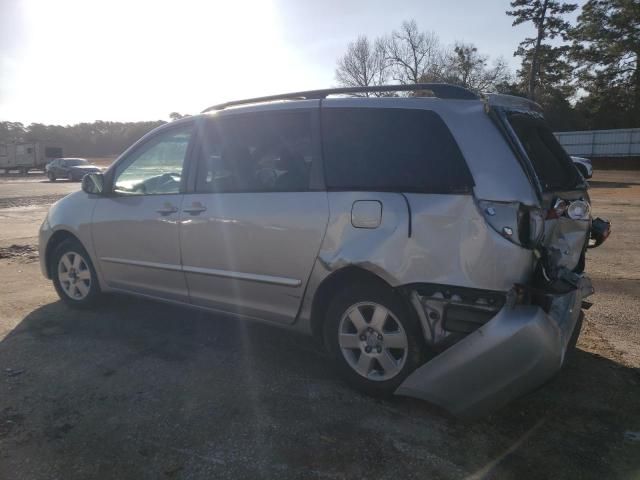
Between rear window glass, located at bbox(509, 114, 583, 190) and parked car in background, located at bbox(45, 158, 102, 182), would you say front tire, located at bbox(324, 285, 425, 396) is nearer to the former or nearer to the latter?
rear window glass, located at bbox(509, 114, 583, 190)

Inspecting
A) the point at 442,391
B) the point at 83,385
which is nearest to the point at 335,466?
the point at 442,391

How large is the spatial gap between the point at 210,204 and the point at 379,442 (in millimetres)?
2073

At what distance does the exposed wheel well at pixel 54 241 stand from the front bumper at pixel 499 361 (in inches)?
149

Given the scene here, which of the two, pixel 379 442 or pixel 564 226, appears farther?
pixel 564 226

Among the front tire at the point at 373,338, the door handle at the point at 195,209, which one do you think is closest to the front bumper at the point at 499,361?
the front tire at the point at 373,338

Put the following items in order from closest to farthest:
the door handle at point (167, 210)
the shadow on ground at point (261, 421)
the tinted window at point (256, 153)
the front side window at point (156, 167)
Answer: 1. the shadow on ground at point (261, 421)
2. the tinted window at point (256, 153)
3. the door handle at point (167, 210)
4. the front side window at point (156, 167)

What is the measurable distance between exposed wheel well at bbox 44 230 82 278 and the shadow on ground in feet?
3.88

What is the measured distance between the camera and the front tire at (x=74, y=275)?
4.98 meters

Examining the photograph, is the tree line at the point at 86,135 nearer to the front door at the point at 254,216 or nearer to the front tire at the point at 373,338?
the front door at the point at 254,216

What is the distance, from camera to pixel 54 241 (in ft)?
17.0

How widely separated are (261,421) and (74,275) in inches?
117

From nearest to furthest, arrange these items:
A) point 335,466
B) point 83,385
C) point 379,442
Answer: point 335,466
point 379,442
point 83,385

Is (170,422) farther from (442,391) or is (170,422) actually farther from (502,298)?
(502,298)

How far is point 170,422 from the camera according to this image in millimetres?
3033
